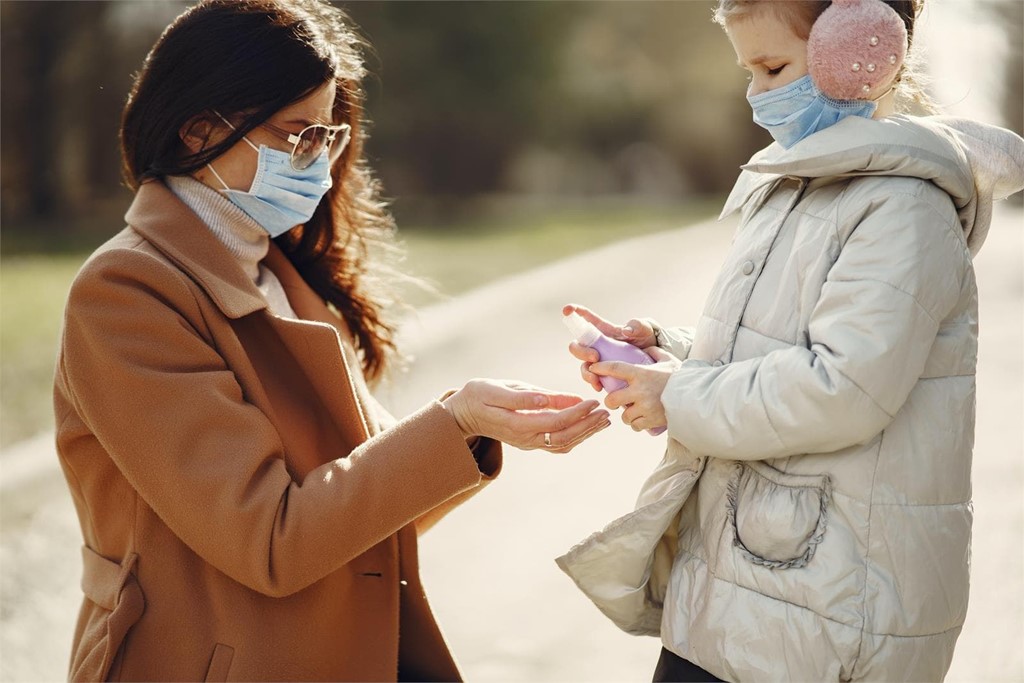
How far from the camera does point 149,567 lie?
220 centimetres

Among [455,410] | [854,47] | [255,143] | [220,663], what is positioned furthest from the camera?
[255,143]

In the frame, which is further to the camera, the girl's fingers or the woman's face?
the woman's face

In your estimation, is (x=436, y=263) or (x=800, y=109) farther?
(x=436, y=263)

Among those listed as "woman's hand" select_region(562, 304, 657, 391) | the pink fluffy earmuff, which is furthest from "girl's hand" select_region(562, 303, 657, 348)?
the pink fluffy earmuff

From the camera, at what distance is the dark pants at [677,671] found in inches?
84.6

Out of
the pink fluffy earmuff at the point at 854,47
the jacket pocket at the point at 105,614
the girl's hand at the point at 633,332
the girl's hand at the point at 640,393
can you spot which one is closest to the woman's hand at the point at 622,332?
the girl's hand at the point at 633,332

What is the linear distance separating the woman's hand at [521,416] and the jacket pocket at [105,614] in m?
0.71

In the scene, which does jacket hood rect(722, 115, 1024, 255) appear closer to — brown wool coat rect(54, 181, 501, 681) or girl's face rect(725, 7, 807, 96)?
girl's face rect(725, 7, 807, 96)

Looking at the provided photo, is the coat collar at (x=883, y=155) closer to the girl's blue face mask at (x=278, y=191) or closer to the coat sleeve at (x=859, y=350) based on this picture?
the coat sleeve at (x=859, y=350)

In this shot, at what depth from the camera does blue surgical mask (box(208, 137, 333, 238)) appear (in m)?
2.54

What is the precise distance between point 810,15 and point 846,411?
0.73 meters

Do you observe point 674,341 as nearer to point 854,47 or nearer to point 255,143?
point 854,47

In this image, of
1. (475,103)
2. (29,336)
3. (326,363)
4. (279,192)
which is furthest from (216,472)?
(475,103)

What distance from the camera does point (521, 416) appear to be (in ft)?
7.40
